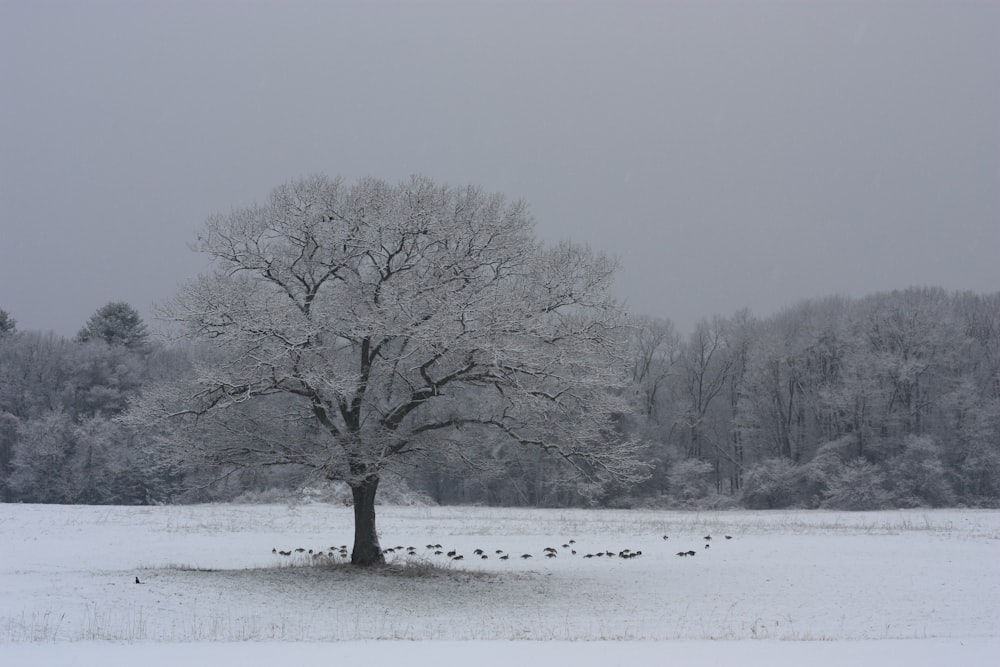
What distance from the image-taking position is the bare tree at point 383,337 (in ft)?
61.1

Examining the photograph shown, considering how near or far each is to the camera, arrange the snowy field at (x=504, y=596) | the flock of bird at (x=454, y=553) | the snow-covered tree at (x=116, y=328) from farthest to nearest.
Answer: the snow-covered tree at (x=116, y=328) → the flock of bird at (x=454, y=553) → the snowy field at (x=504, y=596)

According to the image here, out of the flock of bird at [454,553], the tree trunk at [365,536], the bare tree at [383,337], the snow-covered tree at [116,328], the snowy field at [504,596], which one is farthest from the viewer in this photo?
the snow-covered tree at [116,328]

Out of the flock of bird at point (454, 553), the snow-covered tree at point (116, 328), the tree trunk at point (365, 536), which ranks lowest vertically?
the flock of bird at point (454, 553)

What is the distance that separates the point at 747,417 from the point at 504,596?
165 ft

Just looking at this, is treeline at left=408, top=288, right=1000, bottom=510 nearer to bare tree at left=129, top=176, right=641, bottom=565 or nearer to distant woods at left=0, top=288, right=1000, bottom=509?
distant woods at left=0, top=288, right=1000, bottom=509

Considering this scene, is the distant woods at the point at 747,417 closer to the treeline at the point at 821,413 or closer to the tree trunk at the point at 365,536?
the treeline at the point at 821,413

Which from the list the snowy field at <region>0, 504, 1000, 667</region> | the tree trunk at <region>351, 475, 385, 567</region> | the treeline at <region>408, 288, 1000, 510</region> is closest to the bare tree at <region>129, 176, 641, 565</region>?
the tree trunk at <region>351, 475, 385, 567</region>

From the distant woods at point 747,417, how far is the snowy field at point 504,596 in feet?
63.8

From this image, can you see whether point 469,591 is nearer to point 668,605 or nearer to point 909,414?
point 668,605

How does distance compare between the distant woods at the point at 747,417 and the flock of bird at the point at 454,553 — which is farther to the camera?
the distant woods at the point at 747,417

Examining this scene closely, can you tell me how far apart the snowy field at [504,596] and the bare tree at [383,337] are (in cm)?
299

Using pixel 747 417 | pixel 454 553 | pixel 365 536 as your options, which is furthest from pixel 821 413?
pixel 365 536

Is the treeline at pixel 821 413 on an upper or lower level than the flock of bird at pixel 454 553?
upper

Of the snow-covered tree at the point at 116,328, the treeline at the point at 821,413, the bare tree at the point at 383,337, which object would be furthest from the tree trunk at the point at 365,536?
the snow-covered tree at the point at 116,328
